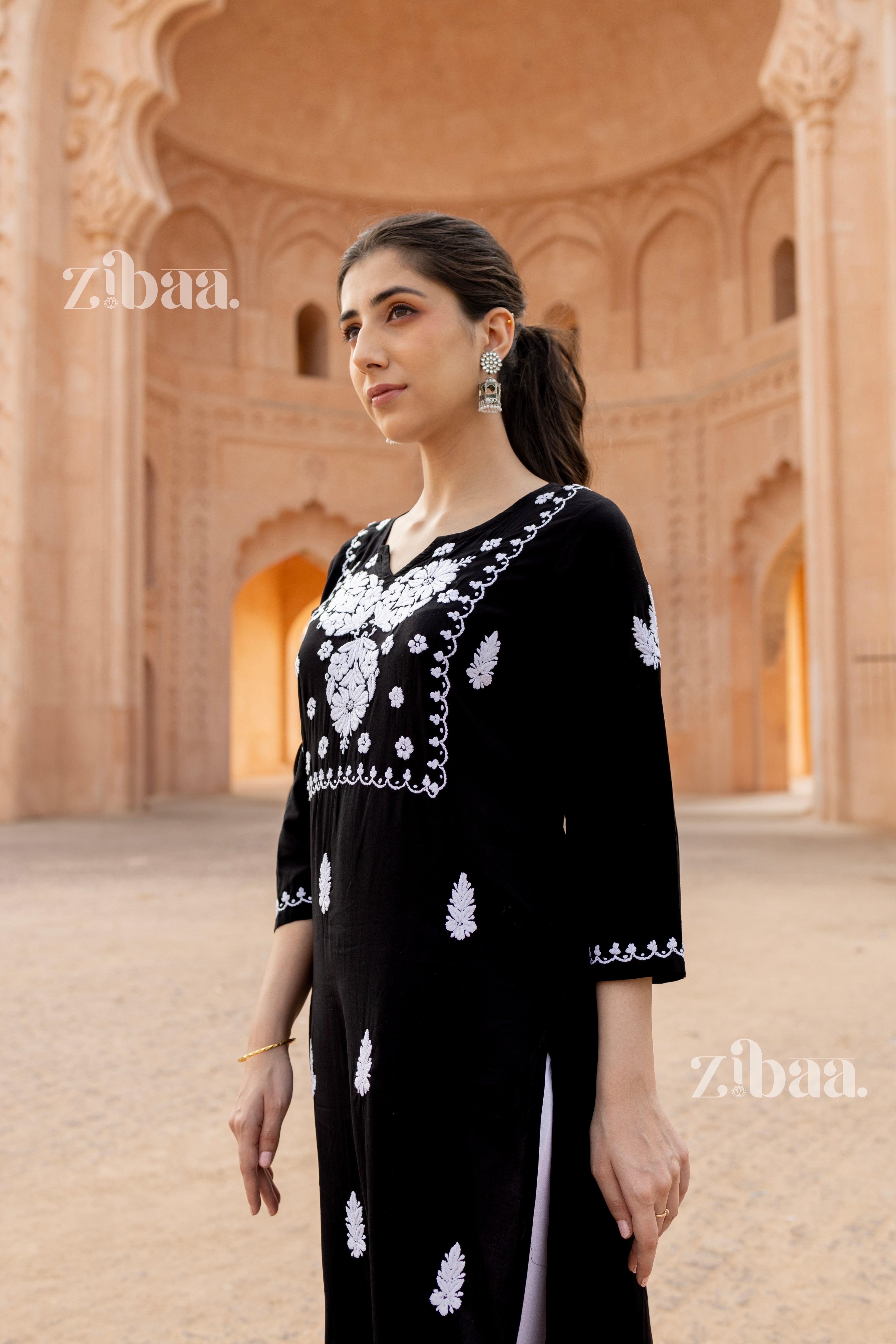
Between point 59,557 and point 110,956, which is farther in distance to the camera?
point 59,557

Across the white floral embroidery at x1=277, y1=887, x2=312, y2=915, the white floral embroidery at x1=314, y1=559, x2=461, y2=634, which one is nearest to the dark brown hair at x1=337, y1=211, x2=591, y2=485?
the white floral embroidery at x1=314, y1=559, x2=461, y2=634

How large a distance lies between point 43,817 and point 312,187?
9.84 meters

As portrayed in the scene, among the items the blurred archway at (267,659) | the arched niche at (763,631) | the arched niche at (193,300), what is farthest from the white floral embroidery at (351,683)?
the blurred archway at (267,659)

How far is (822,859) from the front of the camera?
7574 mm

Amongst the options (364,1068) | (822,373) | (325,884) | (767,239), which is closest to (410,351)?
(325,884)

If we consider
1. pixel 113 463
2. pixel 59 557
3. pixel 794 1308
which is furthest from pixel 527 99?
pixel 794 1308

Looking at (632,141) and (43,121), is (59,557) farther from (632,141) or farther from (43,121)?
(632,141)

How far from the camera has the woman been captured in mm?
1087

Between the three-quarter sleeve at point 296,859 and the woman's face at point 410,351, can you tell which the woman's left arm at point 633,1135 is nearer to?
the three-quarter sleeve at point 296,859

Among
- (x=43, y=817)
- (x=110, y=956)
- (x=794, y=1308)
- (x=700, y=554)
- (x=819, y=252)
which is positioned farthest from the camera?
(x=700, y=554)

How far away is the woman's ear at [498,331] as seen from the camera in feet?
4.35

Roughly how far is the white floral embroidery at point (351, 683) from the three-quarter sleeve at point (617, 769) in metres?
0.23
